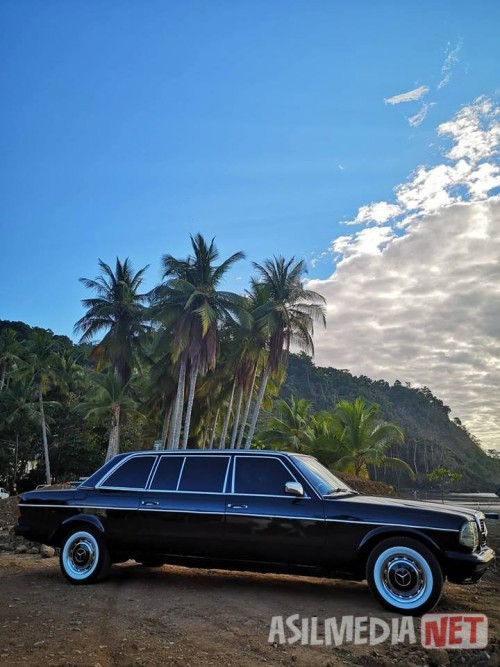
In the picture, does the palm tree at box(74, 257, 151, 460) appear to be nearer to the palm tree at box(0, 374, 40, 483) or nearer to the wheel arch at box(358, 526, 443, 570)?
the palm tree at box(0, 374, 40, 483)

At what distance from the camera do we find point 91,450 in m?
44.2

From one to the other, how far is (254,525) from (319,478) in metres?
0.90

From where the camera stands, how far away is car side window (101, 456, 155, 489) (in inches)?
249

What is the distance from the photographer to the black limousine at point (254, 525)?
16.2 ft

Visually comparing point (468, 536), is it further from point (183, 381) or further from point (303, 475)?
point (183, 381)

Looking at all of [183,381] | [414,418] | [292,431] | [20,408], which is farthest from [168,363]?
[414,418]

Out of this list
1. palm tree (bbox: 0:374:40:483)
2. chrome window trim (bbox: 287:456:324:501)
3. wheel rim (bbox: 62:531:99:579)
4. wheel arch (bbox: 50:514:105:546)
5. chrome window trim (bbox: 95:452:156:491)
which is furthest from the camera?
palm tree (bbox: 0:374:40:483)

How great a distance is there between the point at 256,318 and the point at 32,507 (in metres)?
24.5

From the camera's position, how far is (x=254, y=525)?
5.52 meters

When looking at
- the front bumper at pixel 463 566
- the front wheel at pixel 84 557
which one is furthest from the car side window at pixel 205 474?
the front bumper at pixel 463 566

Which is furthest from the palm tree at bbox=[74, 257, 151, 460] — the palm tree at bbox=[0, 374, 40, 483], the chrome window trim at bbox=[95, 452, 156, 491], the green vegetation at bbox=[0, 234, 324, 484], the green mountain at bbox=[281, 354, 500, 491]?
the green mountain at bbox=[281, 354, 500, 491]

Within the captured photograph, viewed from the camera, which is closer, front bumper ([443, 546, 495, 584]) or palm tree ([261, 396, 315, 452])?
front bumper ([443, 546, 495, 584])

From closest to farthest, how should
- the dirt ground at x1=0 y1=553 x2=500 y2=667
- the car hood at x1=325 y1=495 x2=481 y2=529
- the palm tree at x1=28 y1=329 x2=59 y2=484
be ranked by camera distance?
the dirt ground at x1=0 y1=553 x2=500 y2=667 → the car hood at x1=325 y1=495 x2=481 y2=529 → the palm tree at x1=28 y1=329 x2=59 y2=484

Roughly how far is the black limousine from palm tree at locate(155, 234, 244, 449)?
66.9 feet
